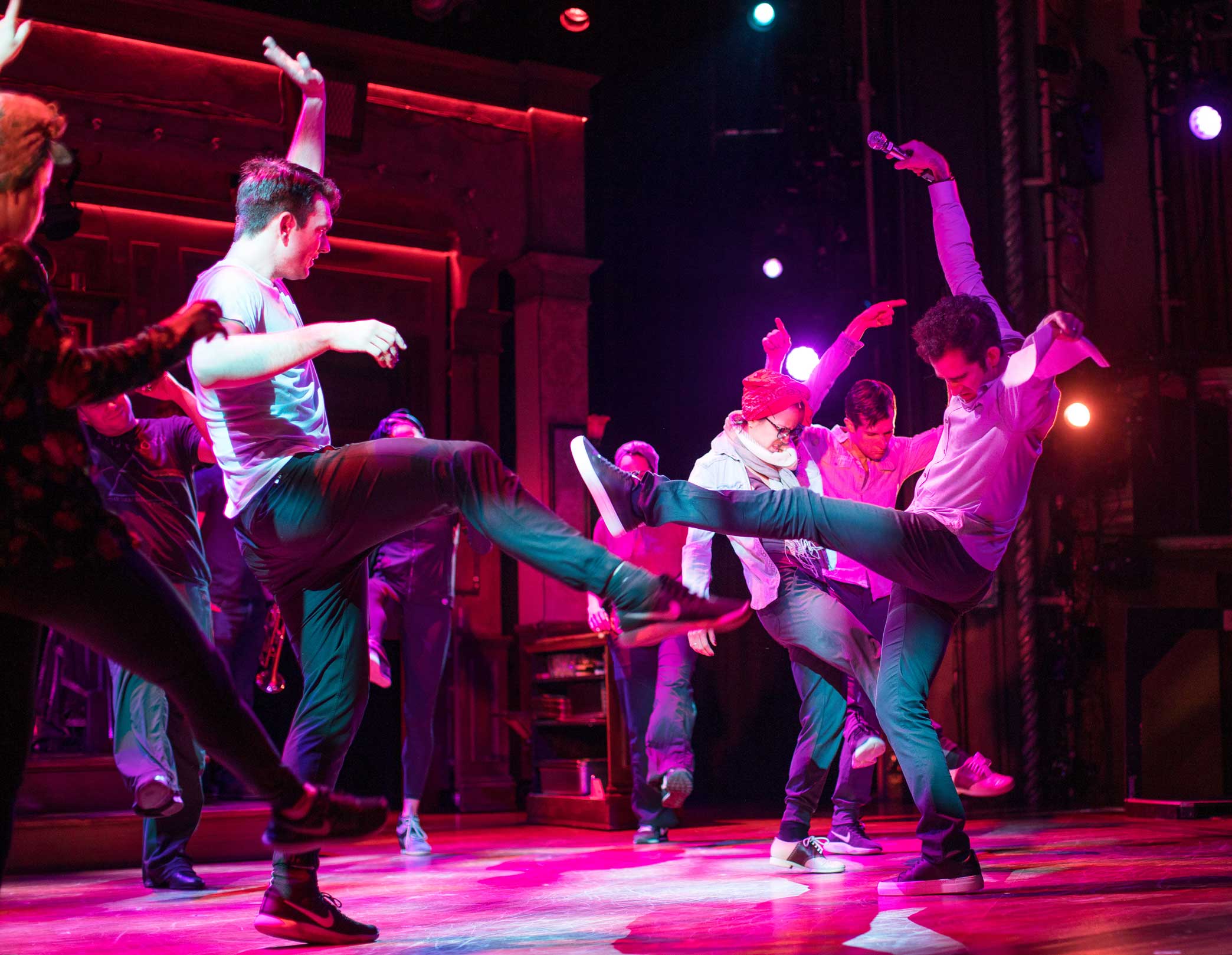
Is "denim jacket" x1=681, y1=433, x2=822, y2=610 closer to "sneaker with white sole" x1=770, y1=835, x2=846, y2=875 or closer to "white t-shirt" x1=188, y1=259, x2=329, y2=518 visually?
"sneaker with white sole" x1=770, y1=835, x2=846, y2=875

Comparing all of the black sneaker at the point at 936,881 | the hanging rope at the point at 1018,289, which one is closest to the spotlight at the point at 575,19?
the hanging rope at the point at 1018,289

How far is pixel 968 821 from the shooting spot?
656 cm

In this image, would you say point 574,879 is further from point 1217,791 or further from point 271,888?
point 1217,791

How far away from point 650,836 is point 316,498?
3.54m

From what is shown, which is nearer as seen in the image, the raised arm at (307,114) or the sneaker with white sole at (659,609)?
the sneaker with white sole at (659,609)

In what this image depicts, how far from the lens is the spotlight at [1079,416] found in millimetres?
7828

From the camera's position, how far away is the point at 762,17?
8.98 m

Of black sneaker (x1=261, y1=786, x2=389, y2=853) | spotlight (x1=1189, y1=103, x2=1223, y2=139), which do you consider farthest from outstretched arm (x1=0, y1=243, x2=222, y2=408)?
spotlight (x1=1189, y1=103, x2=1223, y2=139)

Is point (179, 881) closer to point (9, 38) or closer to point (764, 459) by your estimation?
point (764, 459)

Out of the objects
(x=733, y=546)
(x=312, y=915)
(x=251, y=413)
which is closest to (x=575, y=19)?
(x=733, y=546)

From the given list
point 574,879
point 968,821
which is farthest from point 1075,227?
point 574,879

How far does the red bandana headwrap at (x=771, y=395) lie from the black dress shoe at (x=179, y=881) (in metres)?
2.60

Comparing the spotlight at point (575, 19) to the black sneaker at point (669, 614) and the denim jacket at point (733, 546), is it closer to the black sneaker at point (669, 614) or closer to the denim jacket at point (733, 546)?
the denim jacket at point (733, 546)

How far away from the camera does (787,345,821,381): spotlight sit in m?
8.11
